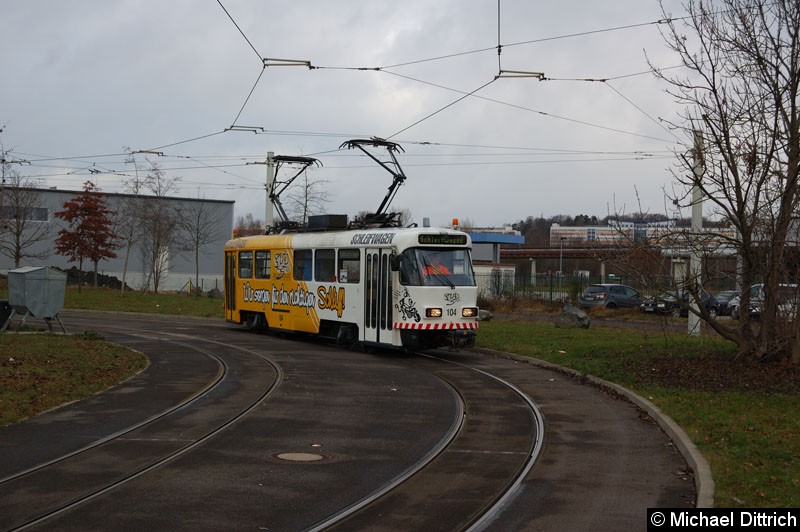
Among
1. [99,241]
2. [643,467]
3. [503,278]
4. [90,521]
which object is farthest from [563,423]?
[99,241]

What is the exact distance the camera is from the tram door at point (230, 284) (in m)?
Result: 28.7

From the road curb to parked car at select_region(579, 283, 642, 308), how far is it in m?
22.4

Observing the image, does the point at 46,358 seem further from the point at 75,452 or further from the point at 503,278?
the point at 503,278

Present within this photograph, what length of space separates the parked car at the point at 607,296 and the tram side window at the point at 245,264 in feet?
60.9

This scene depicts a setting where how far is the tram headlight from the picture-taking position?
19750 mm

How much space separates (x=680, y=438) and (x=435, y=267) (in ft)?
34.3

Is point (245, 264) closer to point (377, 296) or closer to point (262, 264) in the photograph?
point (262, 264)

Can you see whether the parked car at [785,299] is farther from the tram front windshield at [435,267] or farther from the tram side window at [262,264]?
the tram side window at [262,264]

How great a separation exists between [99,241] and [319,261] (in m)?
29.3

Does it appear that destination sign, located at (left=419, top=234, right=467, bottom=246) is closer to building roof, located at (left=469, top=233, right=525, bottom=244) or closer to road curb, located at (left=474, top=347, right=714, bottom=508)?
road curb, located at (left=474, top=347, right=714, bottom=508)

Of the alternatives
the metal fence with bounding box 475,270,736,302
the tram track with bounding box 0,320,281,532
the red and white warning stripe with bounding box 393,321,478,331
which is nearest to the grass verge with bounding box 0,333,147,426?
the tram track with bounding box 0,320,281,532

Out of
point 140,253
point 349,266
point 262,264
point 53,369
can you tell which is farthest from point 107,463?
point 140,253

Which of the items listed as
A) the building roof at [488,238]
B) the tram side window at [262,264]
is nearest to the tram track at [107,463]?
the tram side window at [262,264]

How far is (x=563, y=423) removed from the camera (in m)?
12.1
